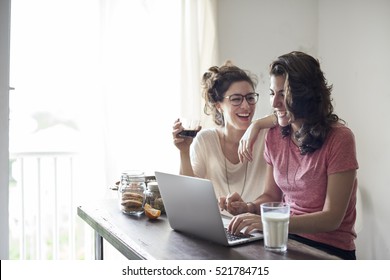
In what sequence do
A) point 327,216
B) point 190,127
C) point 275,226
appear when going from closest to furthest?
point 275,226
point 327,216
point 190,127

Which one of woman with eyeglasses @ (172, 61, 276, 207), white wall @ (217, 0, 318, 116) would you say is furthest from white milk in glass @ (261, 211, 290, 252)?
white wall @ (217, 0, 318, 116)

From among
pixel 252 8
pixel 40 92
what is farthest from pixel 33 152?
pixel 252 8

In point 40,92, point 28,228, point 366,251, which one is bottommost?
point 28,228

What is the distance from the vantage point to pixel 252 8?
1380 millimetres

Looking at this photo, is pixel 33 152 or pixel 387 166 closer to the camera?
pixel 387 166

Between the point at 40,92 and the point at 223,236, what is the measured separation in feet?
3.77

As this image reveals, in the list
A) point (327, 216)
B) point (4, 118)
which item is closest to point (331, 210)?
point (327, 216)

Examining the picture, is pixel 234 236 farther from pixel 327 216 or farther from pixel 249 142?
pixel 249 142

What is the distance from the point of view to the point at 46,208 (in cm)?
183

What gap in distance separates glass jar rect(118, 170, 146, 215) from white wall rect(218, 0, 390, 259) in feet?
1.78

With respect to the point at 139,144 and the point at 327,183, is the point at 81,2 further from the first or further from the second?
the point at 327,183

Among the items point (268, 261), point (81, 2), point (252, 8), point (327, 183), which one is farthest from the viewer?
point (81, 2)

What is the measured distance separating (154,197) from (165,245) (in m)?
0.28

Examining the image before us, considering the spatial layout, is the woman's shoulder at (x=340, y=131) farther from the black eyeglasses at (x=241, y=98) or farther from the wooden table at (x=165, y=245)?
the black eyeglasses at (x=241, y=98)
